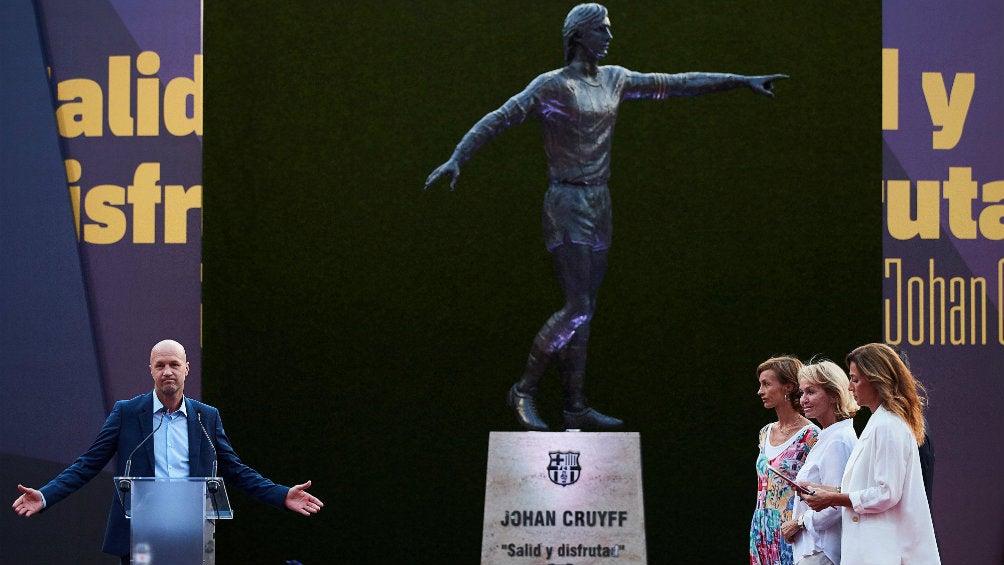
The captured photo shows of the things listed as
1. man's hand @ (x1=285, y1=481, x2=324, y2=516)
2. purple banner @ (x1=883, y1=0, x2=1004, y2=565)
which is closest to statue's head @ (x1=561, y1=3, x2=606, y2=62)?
purple banner @ (x1=883, y1=0, x2=1004, y2=565)

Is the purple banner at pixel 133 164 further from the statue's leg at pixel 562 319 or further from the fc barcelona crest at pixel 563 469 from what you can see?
the fc barcelona crest at pixel 563 469

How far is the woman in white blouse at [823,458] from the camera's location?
3764 millimetres

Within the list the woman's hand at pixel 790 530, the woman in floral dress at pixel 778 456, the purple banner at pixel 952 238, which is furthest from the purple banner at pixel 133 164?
the purple banner at pixel 952 238

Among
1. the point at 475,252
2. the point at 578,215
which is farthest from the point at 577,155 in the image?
the point at 475,252

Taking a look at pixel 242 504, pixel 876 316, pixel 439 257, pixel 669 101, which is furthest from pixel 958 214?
pixel 242 504

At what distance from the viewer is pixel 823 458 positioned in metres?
3.81

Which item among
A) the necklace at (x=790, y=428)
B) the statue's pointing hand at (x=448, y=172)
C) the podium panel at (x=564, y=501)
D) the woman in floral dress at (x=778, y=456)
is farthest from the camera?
the statue's pointing hand at (x=448, y=172)

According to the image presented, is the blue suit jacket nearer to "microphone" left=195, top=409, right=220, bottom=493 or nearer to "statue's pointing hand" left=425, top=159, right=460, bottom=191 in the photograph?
"microphone" left=195, top=409, right=220, bottom=493

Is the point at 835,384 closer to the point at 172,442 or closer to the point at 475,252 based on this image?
the point at 172,442

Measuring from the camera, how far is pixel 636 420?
255 inches

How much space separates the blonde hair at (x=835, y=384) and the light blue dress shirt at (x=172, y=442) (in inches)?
78.7

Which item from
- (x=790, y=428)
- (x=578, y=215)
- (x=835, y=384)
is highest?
(x=578, y=215)

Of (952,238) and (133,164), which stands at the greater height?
(133,164)

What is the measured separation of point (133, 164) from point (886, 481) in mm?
4483
